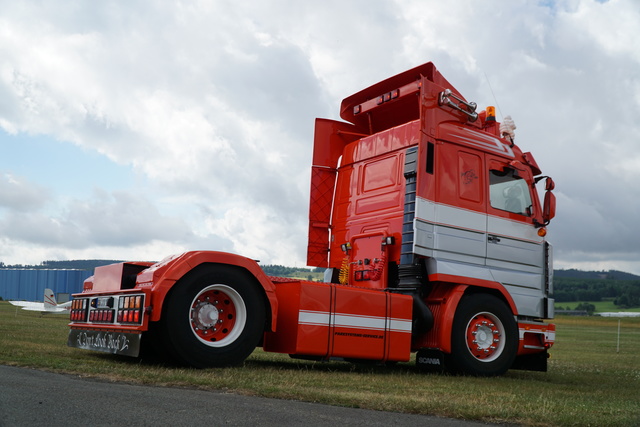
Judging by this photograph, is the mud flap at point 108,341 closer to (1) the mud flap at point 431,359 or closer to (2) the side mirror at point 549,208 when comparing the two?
(1) the mud flap at point 431,359

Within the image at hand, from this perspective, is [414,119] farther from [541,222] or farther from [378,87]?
[541,222]

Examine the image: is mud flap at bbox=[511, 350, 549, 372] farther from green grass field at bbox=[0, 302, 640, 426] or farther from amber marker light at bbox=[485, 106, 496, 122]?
amber marker light at bbox=[485, 106, 496, 122]

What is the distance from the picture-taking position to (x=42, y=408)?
14.6 feet

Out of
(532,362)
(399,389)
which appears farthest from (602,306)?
(399,389)

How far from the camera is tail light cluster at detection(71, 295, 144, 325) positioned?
7.35 meters

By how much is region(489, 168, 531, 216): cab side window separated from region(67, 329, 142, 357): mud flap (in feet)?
18.7

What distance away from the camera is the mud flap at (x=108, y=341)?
7324mm

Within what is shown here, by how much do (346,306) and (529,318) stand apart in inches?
141

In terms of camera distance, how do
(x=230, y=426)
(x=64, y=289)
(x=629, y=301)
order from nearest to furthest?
(x=230, y=426), (x=64, y=289), (x=629, y=301)

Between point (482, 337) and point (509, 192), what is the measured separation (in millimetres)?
2382

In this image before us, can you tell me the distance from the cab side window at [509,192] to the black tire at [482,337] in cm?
152

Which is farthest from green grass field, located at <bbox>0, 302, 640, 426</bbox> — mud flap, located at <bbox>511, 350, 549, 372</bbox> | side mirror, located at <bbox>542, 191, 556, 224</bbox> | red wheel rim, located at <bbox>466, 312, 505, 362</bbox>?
side mirror, located at <bbox>542, 191, 556, 224</bbox>

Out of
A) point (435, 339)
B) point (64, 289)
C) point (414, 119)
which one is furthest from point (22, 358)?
point (64, 289)

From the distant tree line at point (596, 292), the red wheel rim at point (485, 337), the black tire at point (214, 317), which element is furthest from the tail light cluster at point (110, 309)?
the distant tree line at point (596, 292)
